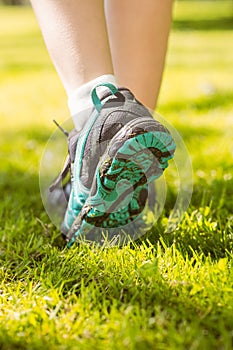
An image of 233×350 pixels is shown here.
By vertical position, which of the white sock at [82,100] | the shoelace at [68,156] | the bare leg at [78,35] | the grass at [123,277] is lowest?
the grass at [123,277]

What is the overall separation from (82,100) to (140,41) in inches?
14.9

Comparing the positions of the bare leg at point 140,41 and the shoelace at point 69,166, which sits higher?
the bare leg at point 140,41

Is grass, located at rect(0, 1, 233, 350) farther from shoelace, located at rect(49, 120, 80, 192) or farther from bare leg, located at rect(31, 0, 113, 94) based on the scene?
bare leg, located at rect(31, 0, 113, 94)

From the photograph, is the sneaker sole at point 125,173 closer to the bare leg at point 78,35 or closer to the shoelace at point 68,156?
the shoelace at point 68,156

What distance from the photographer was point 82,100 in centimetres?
142

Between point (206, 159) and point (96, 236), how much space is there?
3.17 feet

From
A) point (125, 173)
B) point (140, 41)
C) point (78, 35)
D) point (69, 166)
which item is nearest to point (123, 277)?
point (125, 173)

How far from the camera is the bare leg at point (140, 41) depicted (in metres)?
1.67

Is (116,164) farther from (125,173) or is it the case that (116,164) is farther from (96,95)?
(96,95)

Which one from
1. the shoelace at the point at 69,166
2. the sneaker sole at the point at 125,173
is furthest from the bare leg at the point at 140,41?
the sneaker sole at the point at 125,173

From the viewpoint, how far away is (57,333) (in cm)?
106

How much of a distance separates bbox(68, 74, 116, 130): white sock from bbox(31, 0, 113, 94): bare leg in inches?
0.6

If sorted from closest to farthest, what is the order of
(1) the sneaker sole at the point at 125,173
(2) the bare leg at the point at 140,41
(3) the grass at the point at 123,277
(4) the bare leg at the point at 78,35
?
(3) the grass at the point at 123,277, (1) the sneaker sole at the point at 125,173, (4) the bare leg at the point at 78,35, (2) the bare leg at the point at 140,41

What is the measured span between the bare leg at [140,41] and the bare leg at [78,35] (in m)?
0.27
